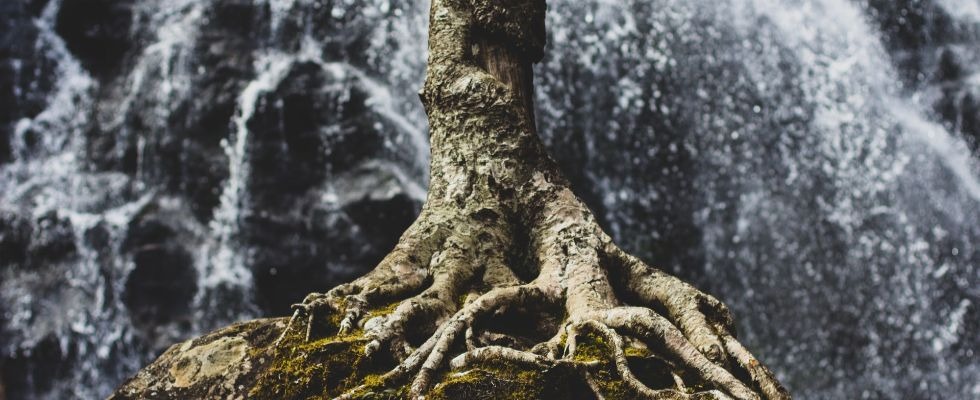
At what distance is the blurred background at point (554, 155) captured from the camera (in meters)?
12.9

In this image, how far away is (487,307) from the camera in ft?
10.2

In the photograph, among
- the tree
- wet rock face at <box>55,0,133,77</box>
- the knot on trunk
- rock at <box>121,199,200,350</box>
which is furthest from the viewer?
wet rock face at <box>55,0,133,77</box>

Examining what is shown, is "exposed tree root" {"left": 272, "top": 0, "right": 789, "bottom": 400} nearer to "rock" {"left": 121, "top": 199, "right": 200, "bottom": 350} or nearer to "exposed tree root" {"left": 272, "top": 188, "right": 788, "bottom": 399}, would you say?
"exposed tree root" {"left": 272, "top": 188, "right": 788, "bottom": 399}

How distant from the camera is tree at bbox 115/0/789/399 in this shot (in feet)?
8.39

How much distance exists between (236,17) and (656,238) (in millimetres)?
10330

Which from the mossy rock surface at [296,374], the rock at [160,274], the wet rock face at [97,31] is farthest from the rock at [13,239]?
the mossy rock surface at [296,374]

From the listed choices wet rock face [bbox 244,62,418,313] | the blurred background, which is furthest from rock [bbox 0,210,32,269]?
wet rock face [bbox 244,62,418,313]

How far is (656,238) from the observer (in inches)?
627

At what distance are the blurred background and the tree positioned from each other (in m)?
8.63

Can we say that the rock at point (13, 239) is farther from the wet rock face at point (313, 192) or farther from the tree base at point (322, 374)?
the tree base at point (322, 374)

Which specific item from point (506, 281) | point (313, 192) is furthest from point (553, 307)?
point (313, 192)

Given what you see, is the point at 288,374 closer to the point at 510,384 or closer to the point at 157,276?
the point at 510,384

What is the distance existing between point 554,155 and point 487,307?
1234 cm

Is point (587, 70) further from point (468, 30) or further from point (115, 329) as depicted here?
point (468, 30)
